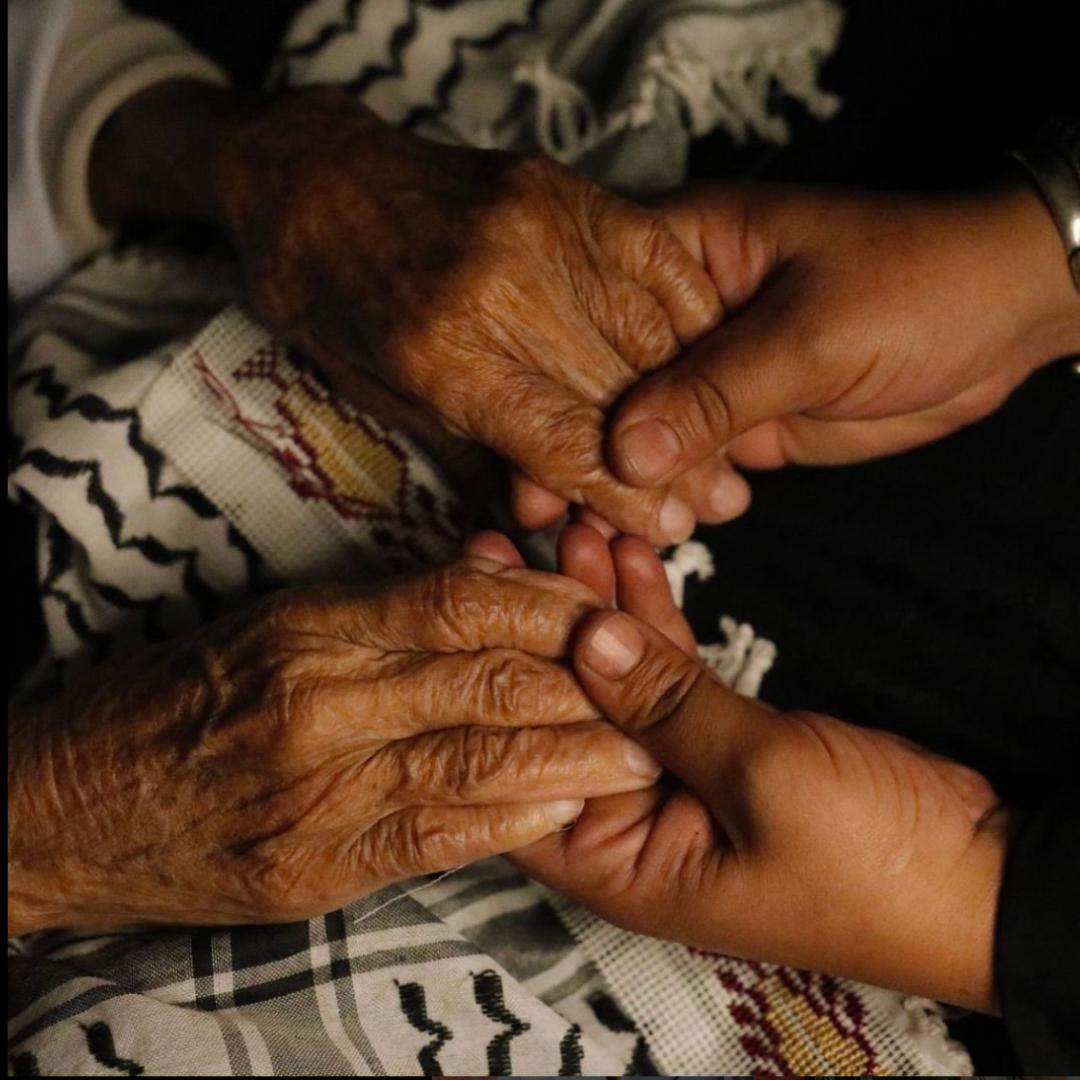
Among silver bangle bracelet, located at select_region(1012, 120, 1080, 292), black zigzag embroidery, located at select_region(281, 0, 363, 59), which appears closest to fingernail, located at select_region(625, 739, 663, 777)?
silver bangle bracelet, located at select_region(1012, 120, 1080, 292)

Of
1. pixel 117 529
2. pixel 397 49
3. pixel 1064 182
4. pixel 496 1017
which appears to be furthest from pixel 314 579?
pixel 1064 182

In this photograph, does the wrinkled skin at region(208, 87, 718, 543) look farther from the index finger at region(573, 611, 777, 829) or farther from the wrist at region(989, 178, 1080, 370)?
the wrist at region(989, 178, 1080, 370)

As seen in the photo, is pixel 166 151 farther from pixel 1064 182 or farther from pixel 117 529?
pixel 1064 182

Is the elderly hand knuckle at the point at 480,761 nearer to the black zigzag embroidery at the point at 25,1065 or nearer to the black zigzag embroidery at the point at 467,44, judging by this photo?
the black zigzag embroidery at the point at 25,1065

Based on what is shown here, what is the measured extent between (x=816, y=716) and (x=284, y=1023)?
1.58 ft

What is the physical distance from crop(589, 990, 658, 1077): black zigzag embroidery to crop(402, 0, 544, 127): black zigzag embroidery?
938mm

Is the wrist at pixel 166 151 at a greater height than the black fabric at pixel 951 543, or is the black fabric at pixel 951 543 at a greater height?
the wrist at pixel 166 151

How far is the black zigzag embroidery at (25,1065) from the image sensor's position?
910 mm

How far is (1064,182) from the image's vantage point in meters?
1.07

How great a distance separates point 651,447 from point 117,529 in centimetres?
51

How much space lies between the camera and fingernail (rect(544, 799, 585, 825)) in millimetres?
970

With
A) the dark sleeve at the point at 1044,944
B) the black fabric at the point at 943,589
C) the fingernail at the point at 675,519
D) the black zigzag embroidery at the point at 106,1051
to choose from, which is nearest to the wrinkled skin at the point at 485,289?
the fingernail at the point at 675,519

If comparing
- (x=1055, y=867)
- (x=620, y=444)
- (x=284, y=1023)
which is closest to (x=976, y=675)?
(x=1055, y=867)

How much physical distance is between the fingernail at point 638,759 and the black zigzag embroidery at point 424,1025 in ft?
0.82
